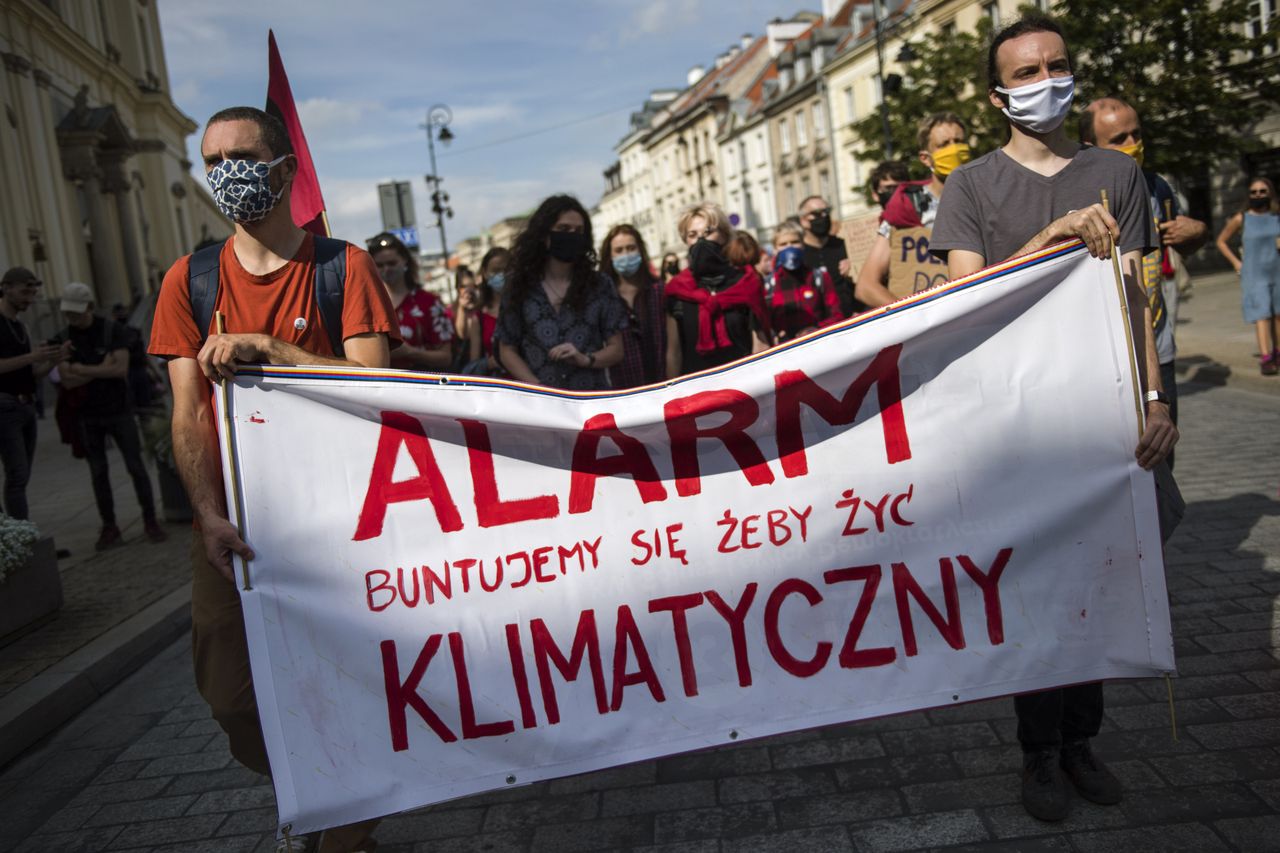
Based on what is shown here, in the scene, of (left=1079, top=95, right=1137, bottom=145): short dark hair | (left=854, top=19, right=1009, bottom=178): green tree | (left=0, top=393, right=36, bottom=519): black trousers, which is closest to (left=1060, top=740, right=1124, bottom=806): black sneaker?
(left=1079, top=95, right=1137, bottom=145): short dark hair

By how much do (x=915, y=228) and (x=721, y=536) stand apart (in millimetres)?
3196

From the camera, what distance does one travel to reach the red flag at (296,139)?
4168 millimetres

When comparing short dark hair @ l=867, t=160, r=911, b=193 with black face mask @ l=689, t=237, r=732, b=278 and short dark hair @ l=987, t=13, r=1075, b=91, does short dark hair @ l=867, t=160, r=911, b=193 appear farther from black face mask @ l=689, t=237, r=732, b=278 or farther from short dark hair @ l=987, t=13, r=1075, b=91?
short dark hair @ l=987, t=13, r=1075, b=91

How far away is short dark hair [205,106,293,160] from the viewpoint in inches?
122

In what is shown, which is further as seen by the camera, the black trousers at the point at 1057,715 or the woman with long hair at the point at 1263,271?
the woman with long hair at the point at 1263,271

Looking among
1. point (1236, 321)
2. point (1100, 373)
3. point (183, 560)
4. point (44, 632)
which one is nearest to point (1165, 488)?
point (1100, 373)

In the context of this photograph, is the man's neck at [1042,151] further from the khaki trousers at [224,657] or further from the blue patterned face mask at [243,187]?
the khaki trousers at [224,657]

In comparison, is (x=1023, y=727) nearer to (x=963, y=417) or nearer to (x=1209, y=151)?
(x=963, y=417)

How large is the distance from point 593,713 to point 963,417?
50.1 inches

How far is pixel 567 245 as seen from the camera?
5.54 m

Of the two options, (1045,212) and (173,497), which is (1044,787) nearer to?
(1045,212)

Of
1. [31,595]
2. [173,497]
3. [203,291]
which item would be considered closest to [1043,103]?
[203,291]

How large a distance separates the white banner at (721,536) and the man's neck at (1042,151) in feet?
1.14

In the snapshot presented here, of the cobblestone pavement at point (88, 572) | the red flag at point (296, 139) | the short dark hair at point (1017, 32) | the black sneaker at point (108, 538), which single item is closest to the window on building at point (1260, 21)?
the cobblestone pavement at point (88, 572)
